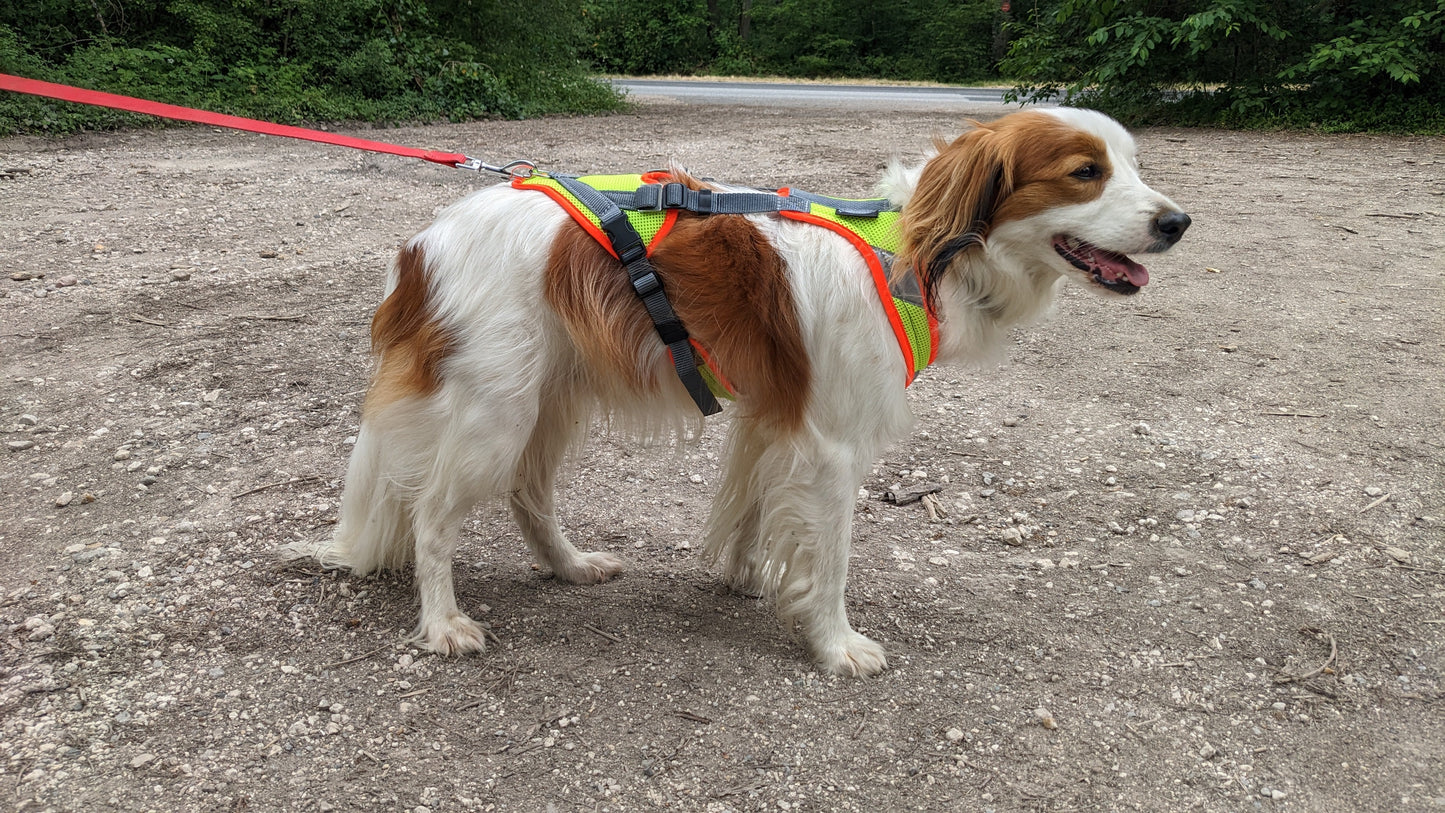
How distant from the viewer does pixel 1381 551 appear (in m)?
3.71

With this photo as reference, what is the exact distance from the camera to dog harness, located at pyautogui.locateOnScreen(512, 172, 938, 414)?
9.09 ft

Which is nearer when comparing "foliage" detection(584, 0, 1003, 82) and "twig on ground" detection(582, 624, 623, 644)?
"twig on ground" detection(582, 624, 623, 644)

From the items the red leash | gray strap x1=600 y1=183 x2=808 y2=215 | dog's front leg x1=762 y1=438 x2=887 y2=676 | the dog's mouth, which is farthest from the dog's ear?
the red leash

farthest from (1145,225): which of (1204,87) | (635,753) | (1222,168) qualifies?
(1204,87)

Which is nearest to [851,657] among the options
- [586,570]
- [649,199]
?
[586,570]

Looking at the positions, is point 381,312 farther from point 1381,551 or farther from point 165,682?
point 1381,551

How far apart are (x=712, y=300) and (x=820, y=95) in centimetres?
2008

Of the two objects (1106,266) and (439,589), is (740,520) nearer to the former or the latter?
(439,589)

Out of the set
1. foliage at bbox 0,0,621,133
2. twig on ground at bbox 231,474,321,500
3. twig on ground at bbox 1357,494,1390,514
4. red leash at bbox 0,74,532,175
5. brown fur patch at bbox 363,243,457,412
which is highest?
foliage at bbox 0,0,621,133

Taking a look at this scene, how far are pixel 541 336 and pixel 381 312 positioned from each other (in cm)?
57

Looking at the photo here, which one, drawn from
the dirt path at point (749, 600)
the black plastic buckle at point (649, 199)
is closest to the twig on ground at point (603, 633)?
the dirt path at point (749, 600)

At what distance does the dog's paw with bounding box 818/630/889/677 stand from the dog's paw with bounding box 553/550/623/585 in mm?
936

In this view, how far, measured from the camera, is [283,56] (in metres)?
13.3

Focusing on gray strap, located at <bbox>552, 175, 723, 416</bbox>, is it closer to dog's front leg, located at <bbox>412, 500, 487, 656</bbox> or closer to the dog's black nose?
dog's front leg, located at <bbox>412, 500, 487, 656</bbox>
